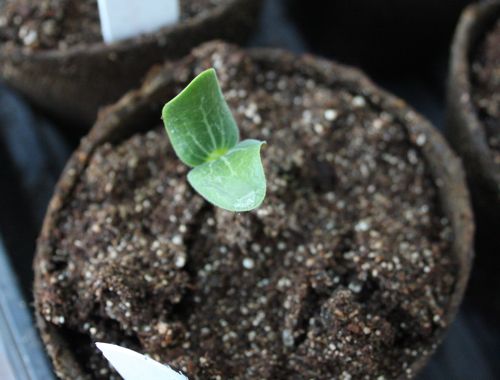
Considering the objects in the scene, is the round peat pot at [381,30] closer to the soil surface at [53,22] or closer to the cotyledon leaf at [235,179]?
the soil surface at [53,22]

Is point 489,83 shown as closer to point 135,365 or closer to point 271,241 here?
point 271,241

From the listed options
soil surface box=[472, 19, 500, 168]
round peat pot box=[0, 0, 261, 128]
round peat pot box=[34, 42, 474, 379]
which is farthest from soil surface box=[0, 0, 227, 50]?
soil surface box=[472, 19, 500, 168]

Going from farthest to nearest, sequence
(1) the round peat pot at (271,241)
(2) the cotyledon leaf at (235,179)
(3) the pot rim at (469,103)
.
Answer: (3) the pot rim at (469,103) < (1) the round peat pot at (271,241) < (2) the cotyledon leaf at (235,179)

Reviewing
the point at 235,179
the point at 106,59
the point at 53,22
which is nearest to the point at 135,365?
the point at 235,179

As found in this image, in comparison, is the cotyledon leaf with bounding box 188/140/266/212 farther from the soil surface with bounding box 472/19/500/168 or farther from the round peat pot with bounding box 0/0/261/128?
the soil surface with bounding box 472/19/500/168

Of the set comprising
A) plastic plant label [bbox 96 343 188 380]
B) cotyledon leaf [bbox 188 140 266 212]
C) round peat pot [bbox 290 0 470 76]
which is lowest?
round peat pot [bbox 290 0 470 76]

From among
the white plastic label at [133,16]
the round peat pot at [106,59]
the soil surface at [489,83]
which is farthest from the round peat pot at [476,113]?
the white plastic label at [133,16]
